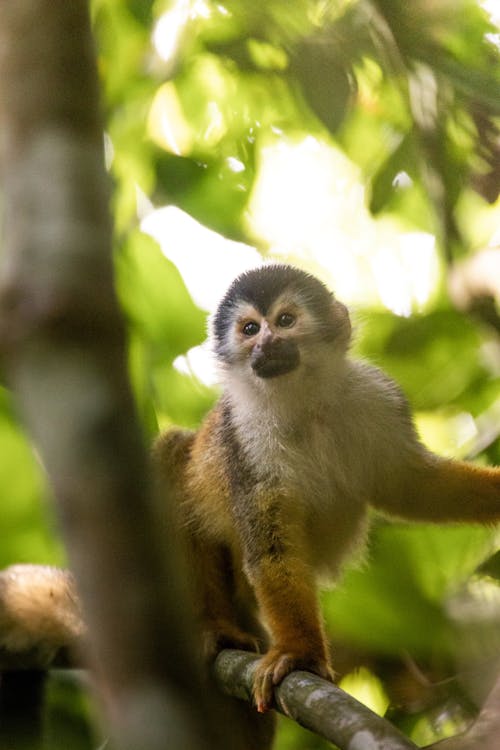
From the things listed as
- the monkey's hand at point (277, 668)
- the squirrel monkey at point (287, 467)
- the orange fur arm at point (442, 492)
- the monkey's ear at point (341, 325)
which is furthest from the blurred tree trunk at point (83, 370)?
the monkey's ear at point (341, 325)

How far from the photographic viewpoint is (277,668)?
2.93 m

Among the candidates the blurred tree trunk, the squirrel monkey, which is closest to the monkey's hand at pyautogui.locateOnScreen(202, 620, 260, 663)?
the squirrel monkey

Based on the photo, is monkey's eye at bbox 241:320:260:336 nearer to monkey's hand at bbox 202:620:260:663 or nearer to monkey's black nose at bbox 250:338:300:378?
monkey's black nose at bbox 250:338:300:378

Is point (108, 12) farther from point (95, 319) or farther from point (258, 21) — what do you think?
point (95, 319)

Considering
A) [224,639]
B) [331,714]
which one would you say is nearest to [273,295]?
[224,639]

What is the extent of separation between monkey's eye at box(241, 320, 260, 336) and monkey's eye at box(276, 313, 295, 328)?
9 centimetres

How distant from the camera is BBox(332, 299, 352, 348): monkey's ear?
397cm

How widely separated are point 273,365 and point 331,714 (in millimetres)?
1855

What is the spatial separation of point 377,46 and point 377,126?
1.42m

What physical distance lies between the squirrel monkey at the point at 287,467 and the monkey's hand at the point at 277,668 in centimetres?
23

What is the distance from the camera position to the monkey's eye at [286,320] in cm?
391

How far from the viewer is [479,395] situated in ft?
12.1

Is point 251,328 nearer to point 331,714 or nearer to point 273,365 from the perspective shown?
point 273,365

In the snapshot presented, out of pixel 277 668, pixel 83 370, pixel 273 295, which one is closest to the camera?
pixel 83 370
